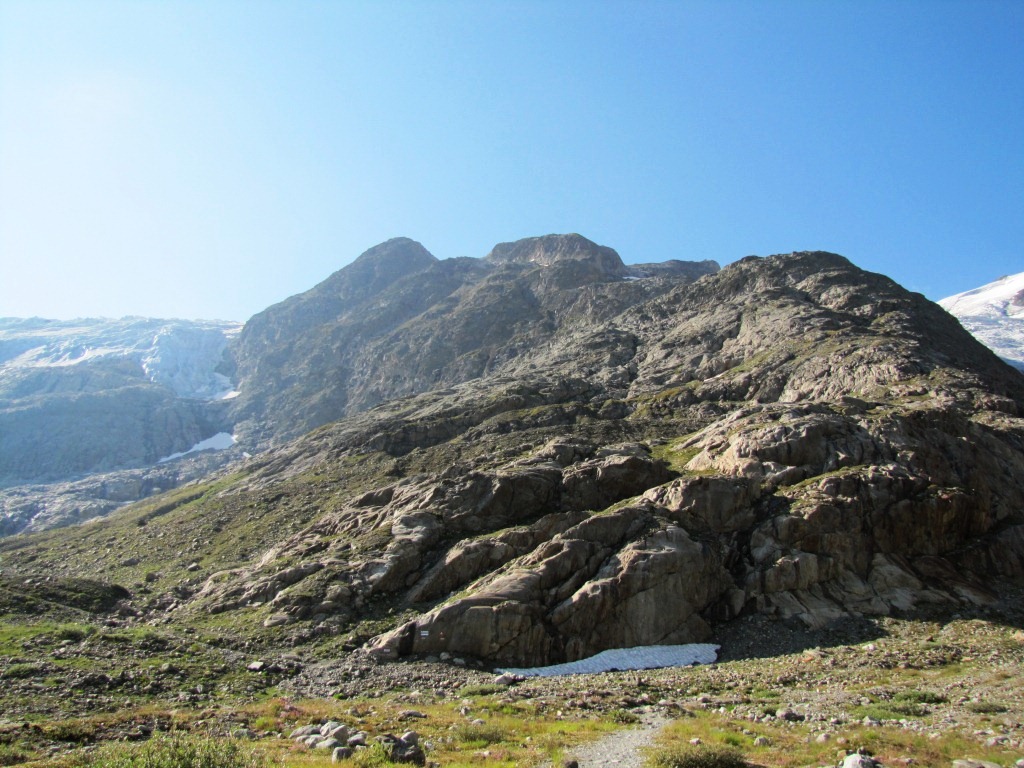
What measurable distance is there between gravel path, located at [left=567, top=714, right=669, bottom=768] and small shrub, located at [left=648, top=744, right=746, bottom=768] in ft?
2.27

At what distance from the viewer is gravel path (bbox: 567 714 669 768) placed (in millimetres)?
20531

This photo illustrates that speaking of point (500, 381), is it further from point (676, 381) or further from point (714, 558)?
point (714, 558)

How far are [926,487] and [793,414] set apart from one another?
15947mm

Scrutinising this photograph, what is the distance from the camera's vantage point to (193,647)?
1534 inches

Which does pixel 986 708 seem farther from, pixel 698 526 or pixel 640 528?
pixel 698 526

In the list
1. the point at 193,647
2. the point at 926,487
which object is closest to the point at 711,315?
the point at 926,487

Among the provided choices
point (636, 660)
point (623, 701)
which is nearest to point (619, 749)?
point (623, 701)

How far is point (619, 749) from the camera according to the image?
22.3 m

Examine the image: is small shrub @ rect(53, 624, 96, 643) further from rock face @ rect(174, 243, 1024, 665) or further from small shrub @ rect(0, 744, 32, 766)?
small shrub @ rect(0, 744, 32, 766)

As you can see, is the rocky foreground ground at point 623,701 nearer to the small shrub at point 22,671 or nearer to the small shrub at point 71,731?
the small shrub at point 71,731

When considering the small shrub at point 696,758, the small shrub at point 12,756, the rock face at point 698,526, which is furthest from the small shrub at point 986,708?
the small shrub at point 12,756

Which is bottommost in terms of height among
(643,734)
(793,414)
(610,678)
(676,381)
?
(610,678)

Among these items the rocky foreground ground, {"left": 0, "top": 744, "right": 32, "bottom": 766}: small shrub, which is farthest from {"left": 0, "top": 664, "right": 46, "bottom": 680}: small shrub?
{"left": 0, "top": 744, "right": 32, "bottom": 766}: small shrub

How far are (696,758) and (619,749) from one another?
3.41m
